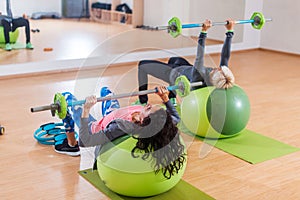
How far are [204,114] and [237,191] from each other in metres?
0.76

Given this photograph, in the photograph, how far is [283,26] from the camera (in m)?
6.64

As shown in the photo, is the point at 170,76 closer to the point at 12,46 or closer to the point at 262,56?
the point at 12,46

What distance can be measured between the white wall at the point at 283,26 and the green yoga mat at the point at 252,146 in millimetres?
3726

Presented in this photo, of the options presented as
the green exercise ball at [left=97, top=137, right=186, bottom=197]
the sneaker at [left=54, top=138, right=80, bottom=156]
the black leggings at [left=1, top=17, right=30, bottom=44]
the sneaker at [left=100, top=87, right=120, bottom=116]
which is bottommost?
the sneaker at [left=54, top=138, right=80, bottom=156]

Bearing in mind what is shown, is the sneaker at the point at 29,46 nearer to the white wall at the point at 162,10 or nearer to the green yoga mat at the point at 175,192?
the white wall at the point at 162,10

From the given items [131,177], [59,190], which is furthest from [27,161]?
[131,177]

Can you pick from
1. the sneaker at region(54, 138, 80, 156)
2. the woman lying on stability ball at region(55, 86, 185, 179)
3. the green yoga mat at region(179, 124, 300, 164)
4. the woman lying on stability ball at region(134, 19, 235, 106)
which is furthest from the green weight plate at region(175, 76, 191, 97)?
the sneaker at region(54, 138, 80, 156)

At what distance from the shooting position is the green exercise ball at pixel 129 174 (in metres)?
2.19

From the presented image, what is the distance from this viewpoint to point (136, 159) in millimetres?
2189

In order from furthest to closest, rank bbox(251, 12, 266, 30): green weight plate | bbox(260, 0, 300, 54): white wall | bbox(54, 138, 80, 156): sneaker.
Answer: bbox(260, 0, 300, 54): white wall → bbox(251, 12, 266, 30): green weight plate → bbox(54, 138, 80, 156): sneaker

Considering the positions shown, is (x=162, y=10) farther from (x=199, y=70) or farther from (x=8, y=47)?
(x=199, y=70)

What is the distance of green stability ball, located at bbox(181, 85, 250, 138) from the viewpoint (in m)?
3.02

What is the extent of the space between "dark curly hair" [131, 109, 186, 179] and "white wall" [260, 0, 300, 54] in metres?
4.90

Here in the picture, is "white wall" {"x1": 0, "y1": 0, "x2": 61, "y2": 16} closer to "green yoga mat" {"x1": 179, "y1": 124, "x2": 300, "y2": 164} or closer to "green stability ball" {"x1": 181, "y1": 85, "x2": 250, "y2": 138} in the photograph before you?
"green stability ball" {"x1": 181, "y1": 85, "x2": 250, "y2": 138}
